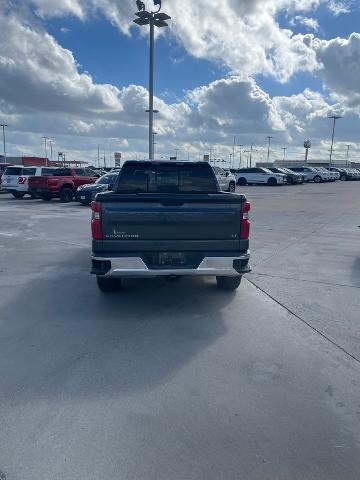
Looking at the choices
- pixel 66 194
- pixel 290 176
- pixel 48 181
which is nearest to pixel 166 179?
pixel 48 181

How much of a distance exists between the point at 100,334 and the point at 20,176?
20232mm

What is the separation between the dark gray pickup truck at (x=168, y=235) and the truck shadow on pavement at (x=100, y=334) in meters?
0.61

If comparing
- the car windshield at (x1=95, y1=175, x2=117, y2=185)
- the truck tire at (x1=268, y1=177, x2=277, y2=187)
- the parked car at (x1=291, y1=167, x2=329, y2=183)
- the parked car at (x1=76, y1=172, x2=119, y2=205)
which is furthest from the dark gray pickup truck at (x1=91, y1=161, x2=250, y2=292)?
the parked car at (x1=291, y1=167, x2=329, y2=183)

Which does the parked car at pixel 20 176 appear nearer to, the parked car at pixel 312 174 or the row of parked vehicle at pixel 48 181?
the row of parked vehicle at pixel 48 181

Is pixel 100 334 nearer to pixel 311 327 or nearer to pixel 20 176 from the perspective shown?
pixel 311 327

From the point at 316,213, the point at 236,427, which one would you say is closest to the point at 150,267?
the point at 236,427

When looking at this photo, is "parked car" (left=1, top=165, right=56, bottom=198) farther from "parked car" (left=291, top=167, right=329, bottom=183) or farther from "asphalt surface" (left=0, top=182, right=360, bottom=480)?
"parked car" (left=291, top=167, right=329, bottom=183)

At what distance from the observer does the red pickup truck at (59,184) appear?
68.5ft

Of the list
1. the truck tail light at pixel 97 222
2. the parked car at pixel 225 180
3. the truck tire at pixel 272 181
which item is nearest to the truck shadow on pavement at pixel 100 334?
the truck tail light at pixel 97 222

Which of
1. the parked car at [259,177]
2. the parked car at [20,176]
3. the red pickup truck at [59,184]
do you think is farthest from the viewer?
the parked car at [259,177]

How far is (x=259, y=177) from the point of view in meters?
38.7

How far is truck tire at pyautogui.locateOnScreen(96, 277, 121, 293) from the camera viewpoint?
18.8 feet

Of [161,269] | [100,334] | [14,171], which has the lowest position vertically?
[100,334]

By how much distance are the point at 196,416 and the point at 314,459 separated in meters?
0.89
